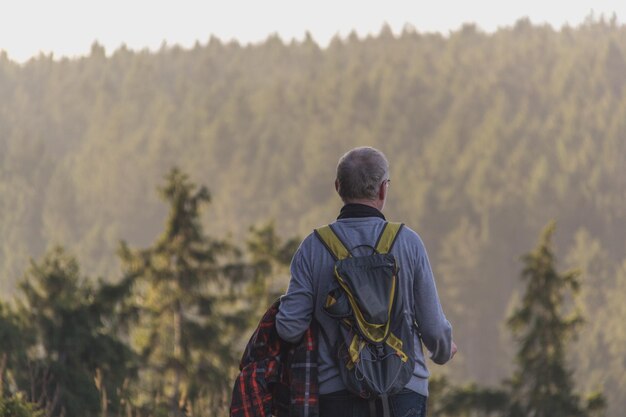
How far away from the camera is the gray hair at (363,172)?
4.23 metres

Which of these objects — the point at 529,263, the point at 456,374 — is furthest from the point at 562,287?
the point at 456,374

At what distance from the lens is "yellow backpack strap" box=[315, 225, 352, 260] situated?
13.7 ft

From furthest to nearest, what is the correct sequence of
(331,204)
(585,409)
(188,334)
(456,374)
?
(331,204) < (456,374) < (188,334) < (585,409)

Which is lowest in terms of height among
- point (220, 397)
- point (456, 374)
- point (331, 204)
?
point (220, 397)

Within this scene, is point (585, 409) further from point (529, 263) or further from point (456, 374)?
point (456, 374)

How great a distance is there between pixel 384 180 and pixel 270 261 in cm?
2818

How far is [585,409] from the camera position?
830 inches

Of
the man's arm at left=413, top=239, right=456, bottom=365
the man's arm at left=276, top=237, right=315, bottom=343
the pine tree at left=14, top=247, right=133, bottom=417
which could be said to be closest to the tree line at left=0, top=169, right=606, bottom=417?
the pine tree at left=14, top=247, right=133, bottom=417

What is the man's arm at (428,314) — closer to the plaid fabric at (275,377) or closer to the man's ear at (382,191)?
the man's ear at (382,191)

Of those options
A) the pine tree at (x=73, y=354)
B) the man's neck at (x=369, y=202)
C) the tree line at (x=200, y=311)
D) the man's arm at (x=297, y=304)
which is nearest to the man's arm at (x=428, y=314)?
the man's neck at (x=369, y=202)

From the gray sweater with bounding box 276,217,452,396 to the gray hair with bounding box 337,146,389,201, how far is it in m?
0.10

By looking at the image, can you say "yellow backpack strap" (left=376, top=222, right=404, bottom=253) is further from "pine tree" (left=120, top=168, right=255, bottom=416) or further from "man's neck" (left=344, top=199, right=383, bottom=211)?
"pine tree" (left=120, top=168, right=255, bottom=416)

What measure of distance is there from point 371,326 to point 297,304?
25cm

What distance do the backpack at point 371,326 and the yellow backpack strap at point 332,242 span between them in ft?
0.11
